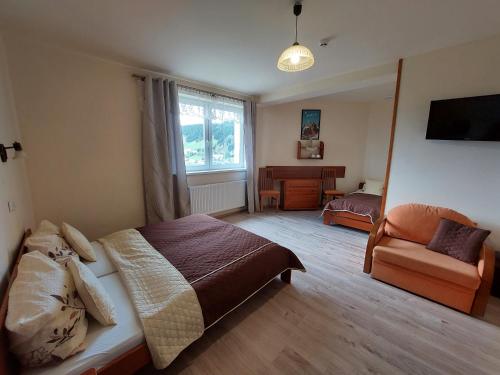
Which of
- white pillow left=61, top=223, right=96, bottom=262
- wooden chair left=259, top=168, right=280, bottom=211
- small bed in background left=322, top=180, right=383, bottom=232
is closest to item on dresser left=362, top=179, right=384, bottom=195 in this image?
small bed in background left=322, top=180, right=383, bottom=232

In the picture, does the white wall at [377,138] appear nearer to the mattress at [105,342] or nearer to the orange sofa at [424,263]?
the orange sofa at [424,263]

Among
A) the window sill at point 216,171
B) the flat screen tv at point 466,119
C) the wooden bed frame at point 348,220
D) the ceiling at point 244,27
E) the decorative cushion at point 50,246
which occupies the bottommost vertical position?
the wooden bed frame at point 348,220

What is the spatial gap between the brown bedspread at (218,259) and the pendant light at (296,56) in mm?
1645

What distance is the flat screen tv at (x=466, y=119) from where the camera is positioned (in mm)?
1970

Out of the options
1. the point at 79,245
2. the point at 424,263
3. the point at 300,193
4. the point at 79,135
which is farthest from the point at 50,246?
the point at 300,193

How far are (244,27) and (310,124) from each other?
3.34 metres

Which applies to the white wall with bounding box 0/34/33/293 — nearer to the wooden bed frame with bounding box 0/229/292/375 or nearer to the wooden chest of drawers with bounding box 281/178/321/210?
the wooden bed frame with bounding box 0/229/292/375

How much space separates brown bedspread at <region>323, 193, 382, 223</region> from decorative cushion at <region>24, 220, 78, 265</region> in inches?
141

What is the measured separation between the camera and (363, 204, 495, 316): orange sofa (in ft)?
5.75

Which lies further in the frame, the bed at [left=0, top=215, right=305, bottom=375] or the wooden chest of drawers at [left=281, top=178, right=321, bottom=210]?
the wooden chest of drawers at [left=281, top=178, right=321, bottom=210]

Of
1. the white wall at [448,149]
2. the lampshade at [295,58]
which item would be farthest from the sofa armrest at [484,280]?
the lampshade at [295,58]

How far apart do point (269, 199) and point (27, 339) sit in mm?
4345

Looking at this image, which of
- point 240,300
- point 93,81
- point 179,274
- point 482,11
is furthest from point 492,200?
point 93,81

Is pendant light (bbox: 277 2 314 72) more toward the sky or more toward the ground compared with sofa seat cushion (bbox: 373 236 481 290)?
more toward the sky
